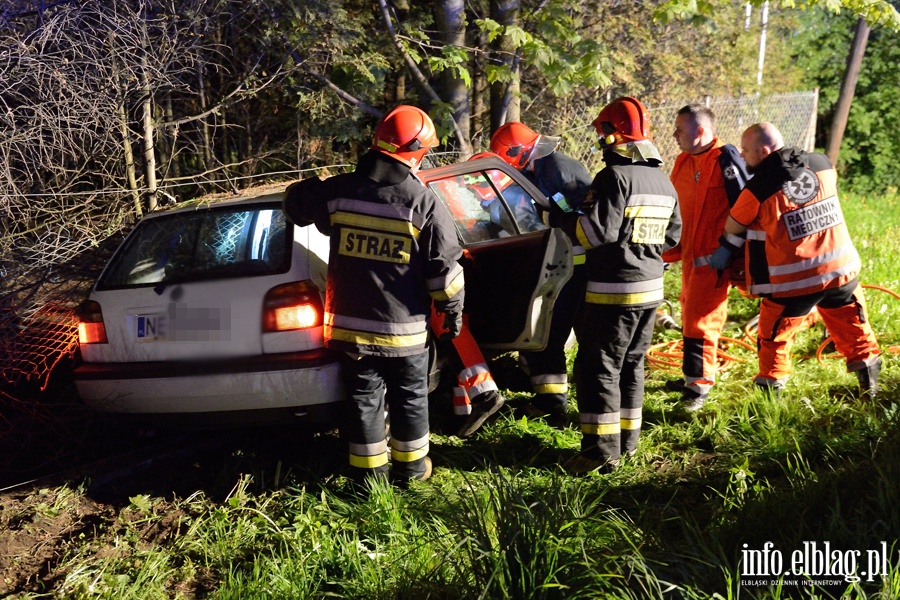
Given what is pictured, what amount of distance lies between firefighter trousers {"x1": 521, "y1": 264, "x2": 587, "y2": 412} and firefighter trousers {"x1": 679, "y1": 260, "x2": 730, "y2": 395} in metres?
0.78

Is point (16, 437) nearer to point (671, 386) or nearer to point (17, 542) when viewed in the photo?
point (17, 542)

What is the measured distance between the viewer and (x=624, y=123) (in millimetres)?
3908

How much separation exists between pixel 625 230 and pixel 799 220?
3.89ft

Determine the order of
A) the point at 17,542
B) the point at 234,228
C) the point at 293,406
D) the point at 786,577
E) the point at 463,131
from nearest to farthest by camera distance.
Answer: the point at 786,577, the point at 17,542, the point at 293,406, the point at 234,228, the point at 463,131

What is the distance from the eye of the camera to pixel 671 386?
5012 millimetres

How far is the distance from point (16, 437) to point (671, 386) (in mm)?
3819

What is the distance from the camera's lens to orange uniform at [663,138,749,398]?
4.80m

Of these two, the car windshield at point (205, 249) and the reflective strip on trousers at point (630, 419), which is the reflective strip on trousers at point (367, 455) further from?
the reflective strip on trousers at point (630, 419)

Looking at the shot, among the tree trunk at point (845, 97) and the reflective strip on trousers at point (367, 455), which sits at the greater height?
the tree trunk at point (845, 97)

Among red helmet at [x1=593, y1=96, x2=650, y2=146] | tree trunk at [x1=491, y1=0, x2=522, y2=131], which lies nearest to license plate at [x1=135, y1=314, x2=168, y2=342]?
red helmet at [x1=593, y1=96, x2=650, y2=146]

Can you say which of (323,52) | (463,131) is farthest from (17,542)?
(463,131)

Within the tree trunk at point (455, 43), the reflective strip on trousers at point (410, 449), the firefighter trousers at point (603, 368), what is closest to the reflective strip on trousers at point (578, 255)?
the firefighter trousers at point (603, 368)

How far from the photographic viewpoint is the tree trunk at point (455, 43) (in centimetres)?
641

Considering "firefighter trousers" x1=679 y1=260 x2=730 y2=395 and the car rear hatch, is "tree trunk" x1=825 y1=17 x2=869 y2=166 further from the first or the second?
the car rear hatch
